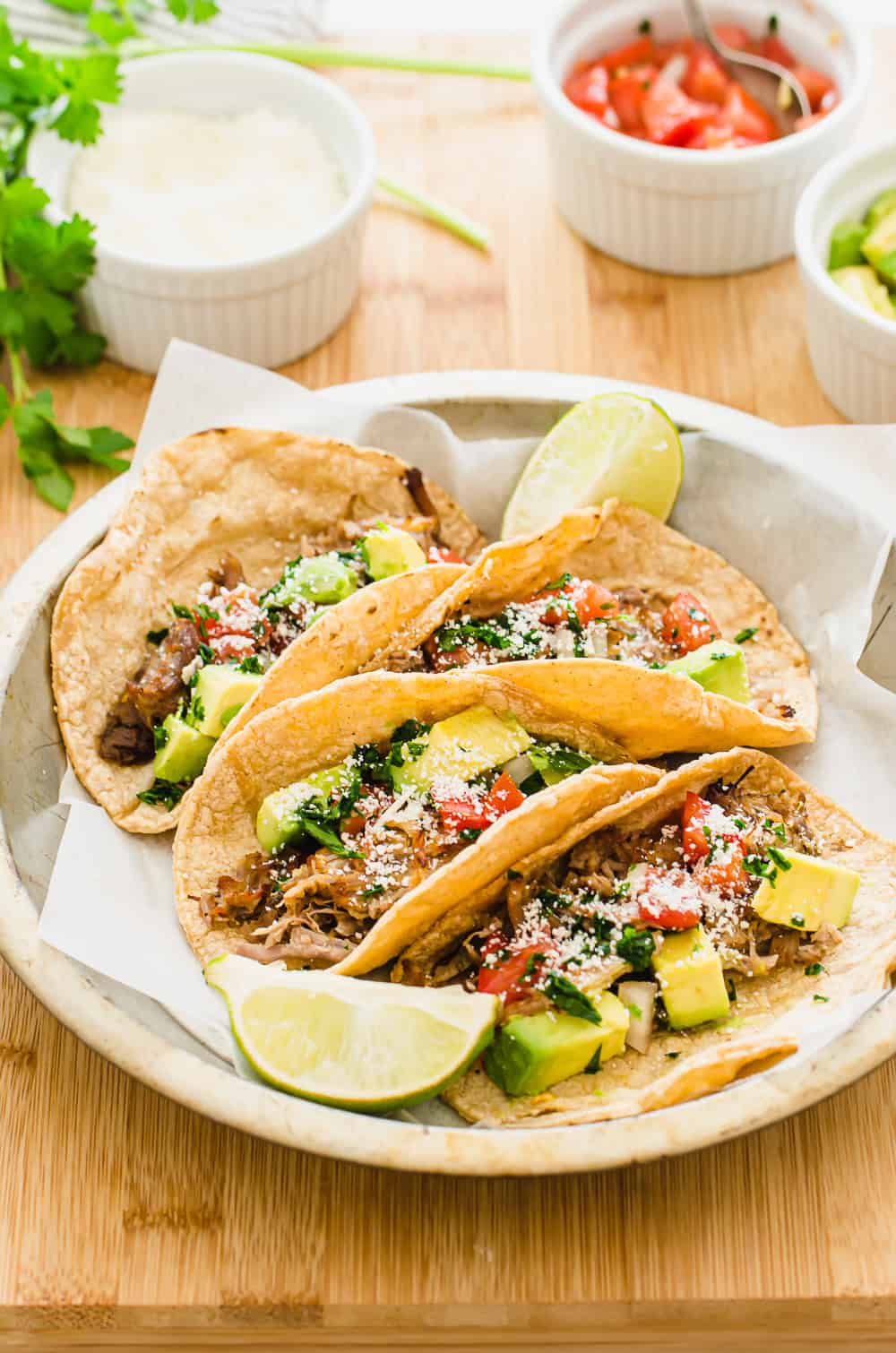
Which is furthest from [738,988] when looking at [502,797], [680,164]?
[680,164]

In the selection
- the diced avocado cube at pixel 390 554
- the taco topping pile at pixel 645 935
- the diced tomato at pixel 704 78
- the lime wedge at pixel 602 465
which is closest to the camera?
the taco topping pile at pixel 645 935

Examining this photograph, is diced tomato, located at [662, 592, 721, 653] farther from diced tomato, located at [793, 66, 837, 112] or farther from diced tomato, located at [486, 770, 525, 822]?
diced tomato, located at [793, 66, 837, 112]

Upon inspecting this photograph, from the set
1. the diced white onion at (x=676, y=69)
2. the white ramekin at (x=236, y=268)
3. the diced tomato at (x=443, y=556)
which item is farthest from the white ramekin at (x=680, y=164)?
the diced tomato at (x=443, y=556)

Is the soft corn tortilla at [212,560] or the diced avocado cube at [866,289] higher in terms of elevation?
the diced avocado cube at [866,289]

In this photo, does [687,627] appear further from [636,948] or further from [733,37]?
[733,37]

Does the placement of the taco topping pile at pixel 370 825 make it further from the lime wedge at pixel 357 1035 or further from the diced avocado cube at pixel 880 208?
the diced avocado cube at pixel 880 208

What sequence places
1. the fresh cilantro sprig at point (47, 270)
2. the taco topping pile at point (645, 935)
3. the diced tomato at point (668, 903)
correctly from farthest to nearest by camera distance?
the fresh cilantro sprig at point (47, 270), the diced tomato at point (668, 903), the taco topping pile at point (645, 935)

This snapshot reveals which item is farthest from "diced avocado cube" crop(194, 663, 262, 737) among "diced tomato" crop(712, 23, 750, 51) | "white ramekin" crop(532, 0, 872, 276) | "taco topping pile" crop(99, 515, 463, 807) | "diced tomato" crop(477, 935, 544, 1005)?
"diced tomato" crop(712, 23, 750, 51)
